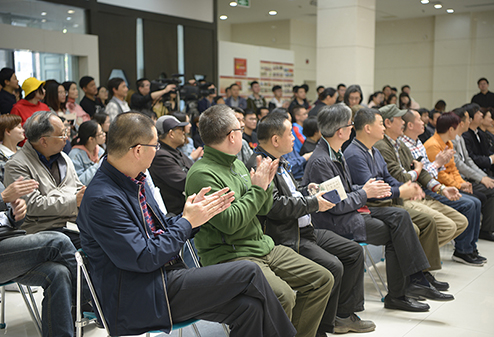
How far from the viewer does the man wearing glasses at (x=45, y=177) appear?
2.90 meters

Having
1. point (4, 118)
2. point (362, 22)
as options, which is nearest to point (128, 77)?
point (362, 22)

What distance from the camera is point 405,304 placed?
3.51m

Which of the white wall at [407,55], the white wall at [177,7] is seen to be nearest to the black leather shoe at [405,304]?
the white wall at [177,7]

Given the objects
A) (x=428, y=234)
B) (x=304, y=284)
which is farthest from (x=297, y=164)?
(x=304, y=284)

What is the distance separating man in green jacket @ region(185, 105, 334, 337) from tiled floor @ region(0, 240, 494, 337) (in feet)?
2.45

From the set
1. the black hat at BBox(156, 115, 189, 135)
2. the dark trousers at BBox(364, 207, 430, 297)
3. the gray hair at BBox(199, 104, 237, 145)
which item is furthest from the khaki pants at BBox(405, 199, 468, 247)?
the gray hair at BBox(199, 104, 237, 145)

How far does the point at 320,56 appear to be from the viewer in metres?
10.1

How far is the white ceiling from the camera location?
529 inches

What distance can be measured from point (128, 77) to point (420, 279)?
764 centimetres

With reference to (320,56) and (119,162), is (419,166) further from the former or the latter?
(320,56)

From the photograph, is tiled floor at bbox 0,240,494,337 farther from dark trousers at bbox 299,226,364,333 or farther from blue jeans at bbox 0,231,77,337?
blue jeans at bbox 0,231,77,337

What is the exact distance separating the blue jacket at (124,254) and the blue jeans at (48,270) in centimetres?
63

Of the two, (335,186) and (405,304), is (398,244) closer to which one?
(405,304)

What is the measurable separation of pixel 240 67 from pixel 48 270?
36.1 feet
